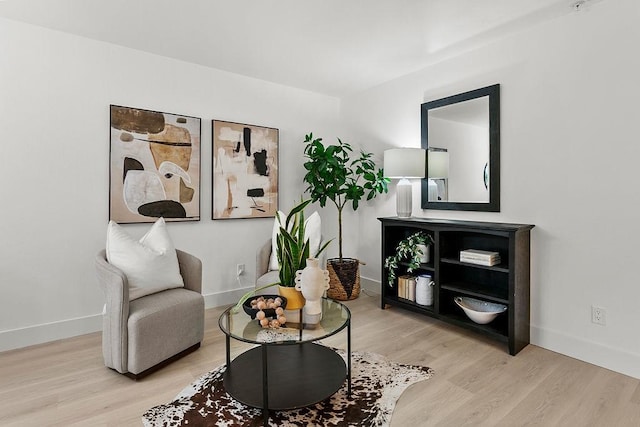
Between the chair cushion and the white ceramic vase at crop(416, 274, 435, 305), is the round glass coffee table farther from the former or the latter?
the white ceramic vase at crop(416, 274, 435, 305)

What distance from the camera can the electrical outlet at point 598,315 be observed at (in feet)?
7.75

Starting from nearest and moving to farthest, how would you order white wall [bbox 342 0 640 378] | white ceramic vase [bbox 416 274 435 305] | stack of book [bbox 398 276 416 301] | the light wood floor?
the light wood floor → white wall [bbox 342 0 640 378] → white ceramic vase [bbox 416 274 435 305] → stack of book [bbox 398 276 416 301]

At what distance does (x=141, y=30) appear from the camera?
274 cm

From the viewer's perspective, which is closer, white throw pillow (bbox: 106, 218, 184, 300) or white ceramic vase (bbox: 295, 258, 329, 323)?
white ceramic vase (bbox: 295, 258, 329, 323)

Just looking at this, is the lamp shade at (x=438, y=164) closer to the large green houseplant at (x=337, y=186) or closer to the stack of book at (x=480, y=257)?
the large green houseplant at (x=337, y=186)

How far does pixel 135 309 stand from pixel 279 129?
2.51 m

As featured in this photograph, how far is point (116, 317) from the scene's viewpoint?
214 cm

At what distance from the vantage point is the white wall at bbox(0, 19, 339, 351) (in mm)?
2598

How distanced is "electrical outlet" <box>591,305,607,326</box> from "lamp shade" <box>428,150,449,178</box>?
1529 mm

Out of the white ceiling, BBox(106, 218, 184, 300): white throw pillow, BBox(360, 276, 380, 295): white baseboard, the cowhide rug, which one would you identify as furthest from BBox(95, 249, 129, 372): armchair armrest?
BBox(360, 276, 380, 295): white baseboard

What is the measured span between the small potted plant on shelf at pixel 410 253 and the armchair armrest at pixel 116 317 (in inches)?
89.2

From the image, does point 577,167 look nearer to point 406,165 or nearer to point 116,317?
point 406,165

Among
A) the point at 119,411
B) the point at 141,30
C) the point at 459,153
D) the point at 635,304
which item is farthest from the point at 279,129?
the point at 635,304

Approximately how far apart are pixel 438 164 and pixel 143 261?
105 inches
